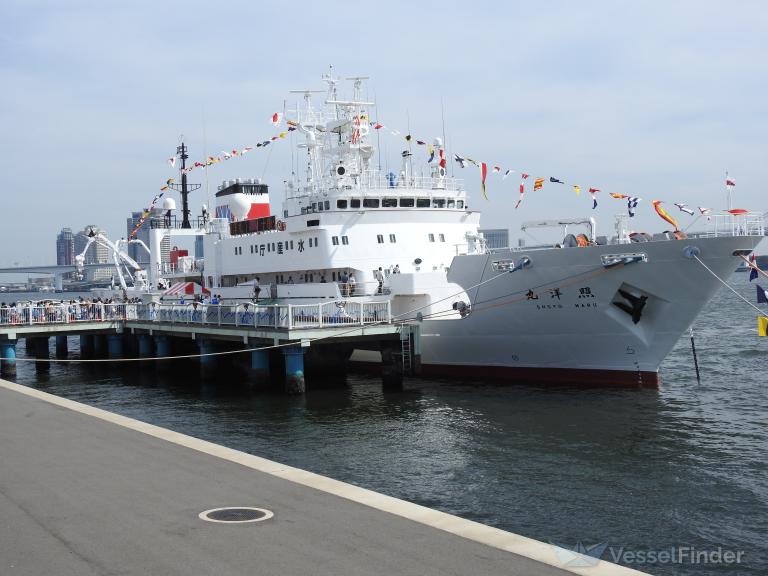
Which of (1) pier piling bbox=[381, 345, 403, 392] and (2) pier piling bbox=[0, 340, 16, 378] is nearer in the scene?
(1) pier piling bbox=[381, 345, 403, 392]

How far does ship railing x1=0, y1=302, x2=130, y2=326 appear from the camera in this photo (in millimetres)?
33781

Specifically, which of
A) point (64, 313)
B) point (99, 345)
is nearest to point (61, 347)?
point (99, 345)

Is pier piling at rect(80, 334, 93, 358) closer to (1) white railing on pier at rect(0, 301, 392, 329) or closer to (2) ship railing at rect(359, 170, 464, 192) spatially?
(1) white railing on pier at rect(0, 301, 392, 329)

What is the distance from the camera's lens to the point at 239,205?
41.4 meters

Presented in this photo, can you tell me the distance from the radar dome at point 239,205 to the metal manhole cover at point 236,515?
3340 centimetres

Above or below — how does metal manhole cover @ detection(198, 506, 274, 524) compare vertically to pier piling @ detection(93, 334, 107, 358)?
above

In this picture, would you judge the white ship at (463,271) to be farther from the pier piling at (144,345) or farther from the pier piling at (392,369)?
the pier piling at (144,345)

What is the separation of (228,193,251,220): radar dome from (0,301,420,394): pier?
24.2 ft

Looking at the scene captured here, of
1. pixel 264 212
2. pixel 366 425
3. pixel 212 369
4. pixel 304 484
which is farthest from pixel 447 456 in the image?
pixel 264 212

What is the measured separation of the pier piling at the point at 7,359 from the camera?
32.7 metres

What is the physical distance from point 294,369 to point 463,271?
6.65 metres

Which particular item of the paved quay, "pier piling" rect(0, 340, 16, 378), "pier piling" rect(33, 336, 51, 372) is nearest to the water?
"pier piling" rect(0, 340, 16, 378)

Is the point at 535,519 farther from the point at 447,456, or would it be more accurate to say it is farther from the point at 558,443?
Result: the point at 558,443

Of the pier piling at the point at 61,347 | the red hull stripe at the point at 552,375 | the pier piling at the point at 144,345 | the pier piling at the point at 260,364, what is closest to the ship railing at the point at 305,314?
the pier piling at the point at 260,364
